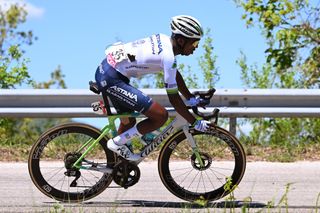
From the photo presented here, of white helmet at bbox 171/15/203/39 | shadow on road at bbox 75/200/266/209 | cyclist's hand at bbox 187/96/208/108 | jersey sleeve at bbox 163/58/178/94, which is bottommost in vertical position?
shadow on road at bbox 75/200/266/209

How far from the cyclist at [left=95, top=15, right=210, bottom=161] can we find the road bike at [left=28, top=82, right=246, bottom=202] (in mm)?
184

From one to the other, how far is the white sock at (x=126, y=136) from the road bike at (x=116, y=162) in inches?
6.0

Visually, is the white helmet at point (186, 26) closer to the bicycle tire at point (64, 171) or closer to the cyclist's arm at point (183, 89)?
the cyclist's arm at point (183, 89)

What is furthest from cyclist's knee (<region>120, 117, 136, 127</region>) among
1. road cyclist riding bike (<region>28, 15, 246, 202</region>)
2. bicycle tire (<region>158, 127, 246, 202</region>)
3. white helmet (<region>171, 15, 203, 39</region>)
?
white helmet (<region>171, 15, 203, 39</region>)

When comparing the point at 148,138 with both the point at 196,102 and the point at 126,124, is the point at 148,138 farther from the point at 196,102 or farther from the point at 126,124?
the point at 196,102

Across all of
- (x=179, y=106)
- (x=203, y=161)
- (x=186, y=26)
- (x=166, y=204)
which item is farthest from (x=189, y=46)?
(x=166, y=204)

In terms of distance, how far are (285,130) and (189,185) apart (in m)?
5.44

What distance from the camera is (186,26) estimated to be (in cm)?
804

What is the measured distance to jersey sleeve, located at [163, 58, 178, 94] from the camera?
7.89 metres

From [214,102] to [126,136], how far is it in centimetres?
385

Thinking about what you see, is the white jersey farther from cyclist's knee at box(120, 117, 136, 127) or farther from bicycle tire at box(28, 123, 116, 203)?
bicycle tire at box(28, 123, 116, 203)

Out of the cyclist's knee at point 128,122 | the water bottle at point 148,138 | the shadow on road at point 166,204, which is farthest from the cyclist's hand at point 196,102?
the shadow on road at point 166,204

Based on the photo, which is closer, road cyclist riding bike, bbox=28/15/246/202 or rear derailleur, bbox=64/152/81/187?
road cyclist riding bike, bbox=28/15/246/202

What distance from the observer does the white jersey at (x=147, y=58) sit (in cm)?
791
